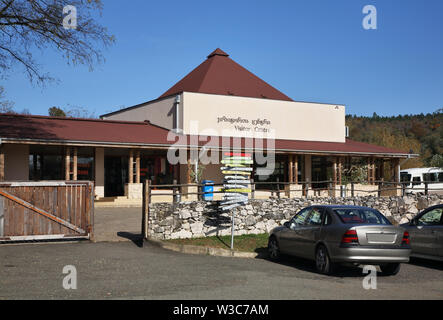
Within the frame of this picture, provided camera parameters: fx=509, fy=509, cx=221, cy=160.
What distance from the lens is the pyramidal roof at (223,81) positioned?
3422 centimetres

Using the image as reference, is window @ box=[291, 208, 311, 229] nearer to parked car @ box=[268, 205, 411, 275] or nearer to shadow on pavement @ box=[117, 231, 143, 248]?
parked car @ box=[268, 205, 411, 275]

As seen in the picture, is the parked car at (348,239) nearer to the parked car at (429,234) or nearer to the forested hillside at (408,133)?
the parked car at (429,234)

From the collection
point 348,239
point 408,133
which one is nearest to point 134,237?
point 348,239

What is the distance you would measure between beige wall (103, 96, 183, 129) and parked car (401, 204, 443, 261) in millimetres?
19498

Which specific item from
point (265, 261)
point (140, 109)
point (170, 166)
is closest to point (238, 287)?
point (265, 261)

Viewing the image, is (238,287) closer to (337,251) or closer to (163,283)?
(163,283)

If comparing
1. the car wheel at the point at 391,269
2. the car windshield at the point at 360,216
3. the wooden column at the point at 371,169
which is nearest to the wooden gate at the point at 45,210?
the car windshield at the point at 360,216

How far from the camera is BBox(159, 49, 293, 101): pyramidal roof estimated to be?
34.2 m

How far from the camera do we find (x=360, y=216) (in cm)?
1075

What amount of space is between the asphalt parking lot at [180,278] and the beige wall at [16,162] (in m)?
12.0

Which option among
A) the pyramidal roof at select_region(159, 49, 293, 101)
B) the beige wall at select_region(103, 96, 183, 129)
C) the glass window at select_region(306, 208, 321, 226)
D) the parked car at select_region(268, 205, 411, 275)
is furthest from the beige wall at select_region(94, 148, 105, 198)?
the glass window at select_region(306, 208, 321, 226)

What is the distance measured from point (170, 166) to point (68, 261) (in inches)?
711

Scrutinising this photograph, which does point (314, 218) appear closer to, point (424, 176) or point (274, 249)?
point (274, 249)

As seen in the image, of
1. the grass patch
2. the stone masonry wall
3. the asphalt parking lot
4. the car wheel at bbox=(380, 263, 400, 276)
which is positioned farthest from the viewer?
the stone masonry wall
